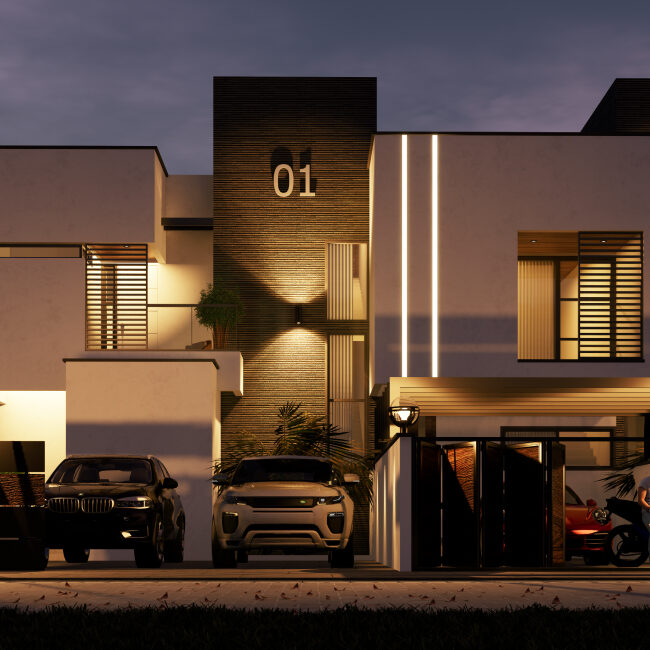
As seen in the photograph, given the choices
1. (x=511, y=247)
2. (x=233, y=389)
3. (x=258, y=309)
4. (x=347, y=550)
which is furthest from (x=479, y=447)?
(x=258, y=309)

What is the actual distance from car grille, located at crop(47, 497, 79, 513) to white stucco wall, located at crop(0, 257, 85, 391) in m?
7.75

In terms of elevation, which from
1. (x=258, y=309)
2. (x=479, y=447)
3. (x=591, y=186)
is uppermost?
(x=591, y=186)

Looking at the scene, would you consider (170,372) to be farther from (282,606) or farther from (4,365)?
(282,606)

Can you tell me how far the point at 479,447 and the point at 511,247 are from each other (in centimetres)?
684

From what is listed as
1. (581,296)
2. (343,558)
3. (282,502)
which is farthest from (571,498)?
(282,502)

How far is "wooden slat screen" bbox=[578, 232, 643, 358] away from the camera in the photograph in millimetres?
20234

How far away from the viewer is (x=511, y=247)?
2014 centimetres

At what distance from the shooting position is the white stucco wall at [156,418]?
795 inches

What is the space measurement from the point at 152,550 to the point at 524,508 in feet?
16.1

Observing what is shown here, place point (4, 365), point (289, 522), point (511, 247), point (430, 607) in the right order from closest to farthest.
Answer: point (430, 607), point (289, 522), point (511, 247), point (4, 365)

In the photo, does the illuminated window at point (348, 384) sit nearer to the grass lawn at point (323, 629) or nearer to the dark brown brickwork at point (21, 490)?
the dark brown brickwork at point (21, 490)

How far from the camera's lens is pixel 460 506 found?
1417 centimetres

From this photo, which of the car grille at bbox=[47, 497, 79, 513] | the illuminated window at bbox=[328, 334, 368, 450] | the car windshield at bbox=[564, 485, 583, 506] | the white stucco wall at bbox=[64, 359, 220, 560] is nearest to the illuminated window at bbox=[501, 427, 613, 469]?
the illuminated window at bbox=[328, 334, 368, 450]

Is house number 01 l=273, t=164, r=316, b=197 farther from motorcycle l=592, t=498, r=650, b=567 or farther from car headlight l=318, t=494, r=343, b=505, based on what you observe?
car headlight l=318, t=494, r=343, b=505
